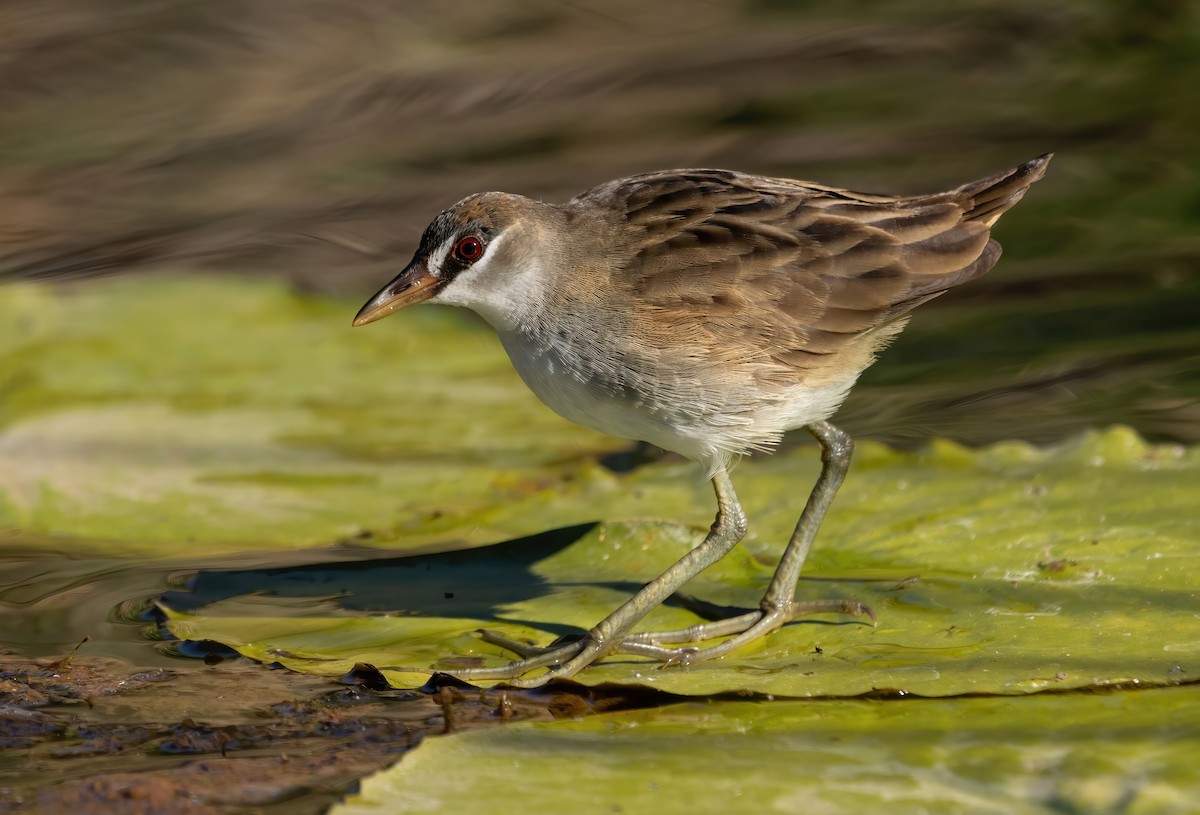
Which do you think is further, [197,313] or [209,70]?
[209,70]

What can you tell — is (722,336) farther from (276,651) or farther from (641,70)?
(641,70)

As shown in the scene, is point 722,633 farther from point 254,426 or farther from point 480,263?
point 254,426

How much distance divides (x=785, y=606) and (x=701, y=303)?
3.11 feet

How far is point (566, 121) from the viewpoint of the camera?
901cm

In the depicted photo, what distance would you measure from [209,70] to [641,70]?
264 cm

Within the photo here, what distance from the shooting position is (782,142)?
8648mm

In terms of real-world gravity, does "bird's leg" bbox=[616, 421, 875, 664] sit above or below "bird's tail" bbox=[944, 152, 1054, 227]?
below

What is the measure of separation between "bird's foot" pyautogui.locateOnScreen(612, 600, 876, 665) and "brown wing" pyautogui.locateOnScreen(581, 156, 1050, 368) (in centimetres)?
73

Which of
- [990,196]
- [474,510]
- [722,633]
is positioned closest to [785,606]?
[722,633]

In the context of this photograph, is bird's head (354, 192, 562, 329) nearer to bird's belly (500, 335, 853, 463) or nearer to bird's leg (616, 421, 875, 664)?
bird's belly (500, 335, 853, 463)

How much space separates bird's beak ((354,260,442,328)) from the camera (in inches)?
182

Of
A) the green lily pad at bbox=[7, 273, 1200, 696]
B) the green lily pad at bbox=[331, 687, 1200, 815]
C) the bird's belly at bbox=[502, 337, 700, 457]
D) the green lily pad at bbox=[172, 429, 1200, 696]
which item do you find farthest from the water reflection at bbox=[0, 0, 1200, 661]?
the green lily pad at bbox=[331, 687, 1200, 815]

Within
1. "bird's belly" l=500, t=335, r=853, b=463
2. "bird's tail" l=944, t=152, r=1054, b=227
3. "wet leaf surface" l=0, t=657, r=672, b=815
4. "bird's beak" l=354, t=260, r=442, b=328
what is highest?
"bird's tail" l=944, t=152, r=1054, b=227

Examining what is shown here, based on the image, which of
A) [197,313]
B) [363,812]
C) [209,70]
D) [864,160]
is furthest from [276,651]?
→ [209,70]
